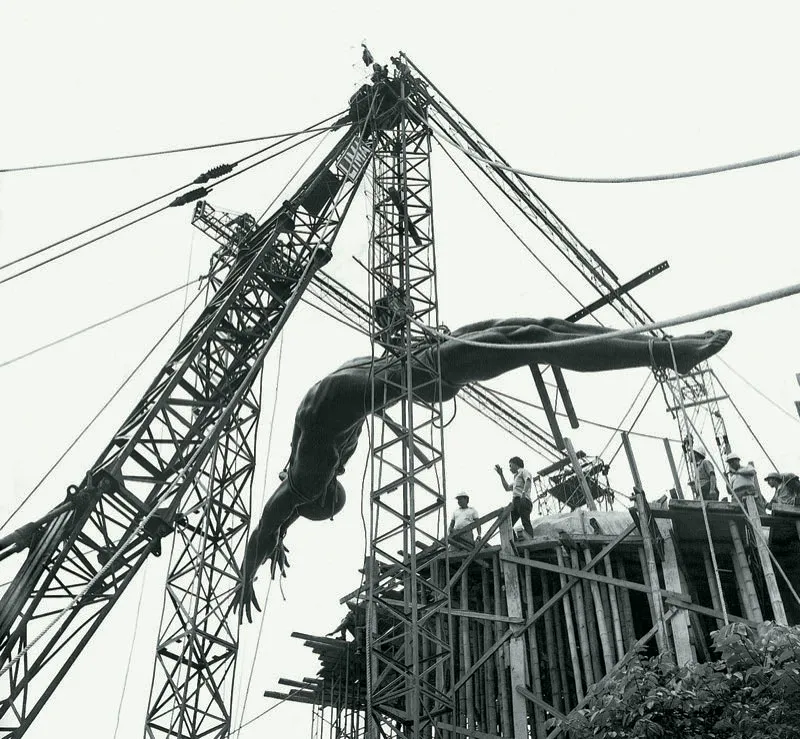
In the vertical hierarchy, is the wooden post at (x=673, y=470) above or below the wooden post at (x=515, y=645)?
above

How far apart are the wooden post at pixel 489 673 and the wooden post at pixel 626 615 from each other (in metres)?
2.22

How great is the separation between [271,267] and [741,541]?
27.6ft

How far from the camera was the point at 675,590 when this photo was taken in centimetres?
1326

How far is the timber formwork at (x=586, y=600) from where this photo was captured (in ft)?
43.3

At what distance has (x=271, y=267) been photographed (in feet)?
50.0

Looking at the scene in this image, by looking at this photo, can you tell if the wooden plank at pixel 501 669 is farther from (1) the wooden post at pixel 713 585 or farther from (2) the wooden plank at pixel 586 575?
(1) the wooden post at pixel 713 585

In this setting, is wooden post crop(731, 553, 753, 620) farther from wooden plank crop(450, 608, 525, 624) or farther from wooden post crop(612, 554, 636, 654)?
wooden plank crop(450, 608, 525, 624)

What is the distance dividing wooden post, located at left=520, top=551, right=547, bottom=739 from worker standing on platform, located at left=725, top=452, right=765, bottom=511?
346 centimetres

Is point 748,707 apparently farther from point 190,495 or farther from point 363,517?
point 190,495

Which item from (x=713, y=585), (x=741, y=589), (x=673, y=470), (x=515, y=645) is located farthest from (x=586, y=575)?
(x=673, y=470)

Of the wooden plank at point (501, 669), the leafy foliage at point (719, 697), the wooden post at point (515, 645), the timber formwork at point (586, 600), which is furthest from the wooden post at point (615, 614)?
the leafy foliage at point (719, 697)

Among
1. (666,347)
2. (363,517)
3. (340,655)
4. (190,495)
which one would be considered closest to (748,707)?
(666,347)

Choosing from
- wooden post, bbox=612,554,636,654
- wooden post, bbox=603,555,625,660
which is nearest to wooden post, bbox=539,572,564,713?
wooden post, bbox=603,555,625,660

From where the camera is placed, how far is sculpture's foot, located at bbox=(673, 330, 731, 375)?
1157 centimetres
